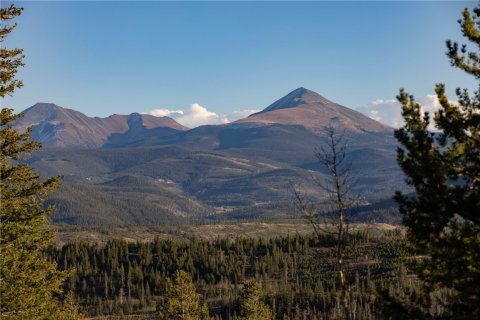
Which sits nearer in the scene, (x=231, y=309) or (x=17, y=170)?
(x=17, y=170)

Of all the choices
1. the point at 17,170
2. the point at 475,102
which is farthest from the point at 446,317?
the point at 17,170

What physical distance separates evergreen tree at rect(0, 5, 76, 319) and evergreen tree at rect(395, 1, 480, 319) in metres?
18.6

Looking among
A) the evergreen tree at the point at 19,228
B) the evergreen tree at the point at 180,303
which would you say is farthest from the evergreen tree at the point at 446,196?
the evergreen tree at the point at 180,303

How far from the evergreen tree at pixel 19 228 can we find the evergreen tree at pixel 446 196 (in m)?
18.6

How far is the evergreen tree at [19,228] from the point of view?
2648 cm

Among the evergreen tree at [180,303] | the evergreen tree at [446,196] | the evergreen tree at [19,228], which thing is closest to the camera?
the evergreen tree at [446,196]

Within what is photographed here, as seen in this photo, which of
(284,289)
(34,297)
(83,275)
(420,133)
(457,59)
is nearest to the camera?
(420,133)

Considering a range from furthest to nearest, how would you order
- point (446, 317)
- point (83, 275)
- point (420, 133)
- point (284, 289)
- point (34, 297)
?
point (83, 275) → point (284, 289) → point (34, 297) → point (420, 133) → point (446, 317)

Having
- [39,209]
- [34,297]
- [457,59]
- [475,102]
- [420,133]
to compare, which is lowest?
[34,297]

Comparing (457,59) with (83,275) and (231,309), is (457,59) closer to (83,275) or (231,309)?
(231,309)

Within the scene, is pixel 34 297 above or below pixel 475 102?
below

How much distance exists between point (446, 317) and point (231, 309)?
145219 mm

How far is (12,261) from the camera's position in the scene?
26.9 m

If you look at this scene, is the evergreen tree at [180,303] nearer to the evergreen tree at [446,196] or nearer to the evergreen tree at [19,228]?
the evergreen tree at [19,228]
